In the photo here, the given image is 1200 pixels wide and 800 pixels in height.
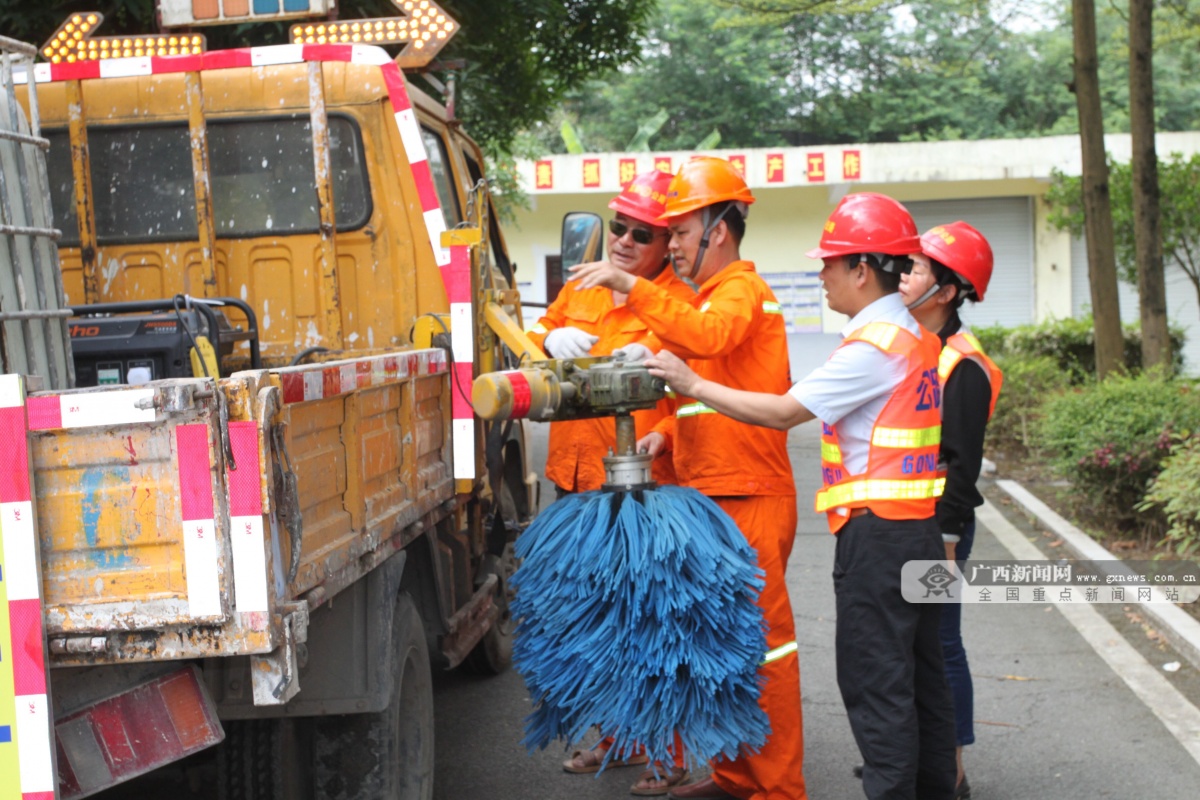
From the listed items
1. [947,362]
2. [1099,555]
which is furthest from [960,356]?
[1099,555]

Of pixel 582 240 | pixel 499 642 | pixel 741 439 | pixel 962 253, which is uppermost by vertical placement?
pixel 582 240

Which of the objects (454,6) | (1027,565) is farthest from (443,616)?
(454,6)

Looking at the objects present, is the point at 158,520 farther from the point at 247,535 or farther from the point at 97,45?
the point at 97,45

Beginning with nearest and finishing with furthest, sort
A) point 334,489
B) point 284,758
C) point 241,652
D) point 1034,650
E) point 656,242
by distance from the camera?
1. point 241,652
2. point 334,489
3. point 284,758
4. point 656,242
5. point 1034,650

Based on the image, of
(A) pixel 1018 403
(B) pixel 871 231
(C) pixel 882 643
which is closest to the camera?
(C) pixel 882 643

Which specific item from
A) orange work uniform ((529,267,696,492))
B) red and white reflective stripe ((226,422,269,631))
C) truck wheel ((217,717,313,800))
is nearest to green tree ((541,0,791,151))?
orange work uniform ((529,267,696,492))

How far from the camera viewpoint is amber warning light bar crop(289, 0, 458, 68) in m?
5.21

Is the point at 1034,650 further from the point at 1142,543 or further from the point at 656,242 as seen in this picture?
the point at 656,242

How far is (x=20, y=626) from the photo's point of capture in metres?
2.49

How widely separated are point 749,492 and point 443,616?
1082mm

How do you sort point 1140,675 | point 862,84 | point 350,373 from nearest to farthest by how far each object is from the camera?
point 350,373 < point 1140,675 < point 862,84

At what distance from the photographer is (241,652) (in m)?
2.54

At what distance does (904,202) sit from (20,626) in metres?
21.7

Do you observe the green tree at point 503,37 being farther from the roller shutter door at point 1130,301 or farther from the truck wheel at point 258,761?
the roller shutter door at point 1130,301
